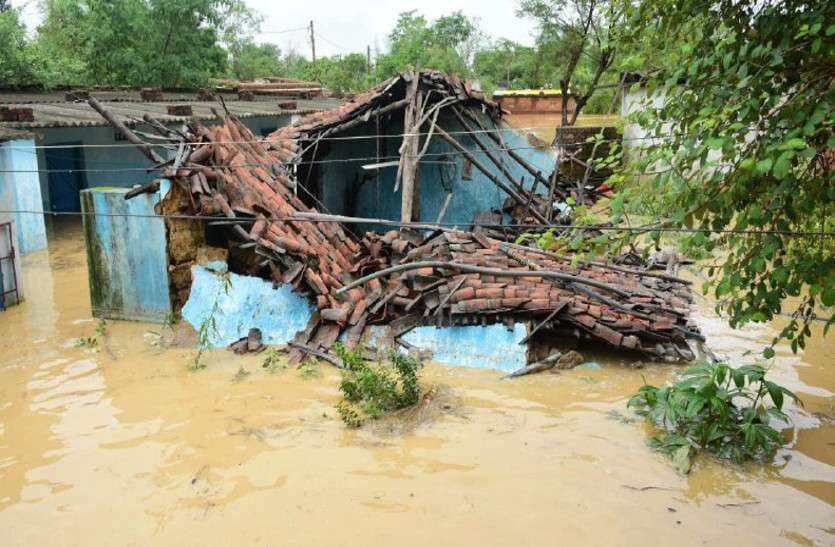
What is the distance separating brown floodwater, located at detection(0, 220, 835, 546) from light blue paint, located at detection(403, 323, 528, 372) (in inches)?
7.9

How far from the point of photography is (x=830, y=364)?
854 cm

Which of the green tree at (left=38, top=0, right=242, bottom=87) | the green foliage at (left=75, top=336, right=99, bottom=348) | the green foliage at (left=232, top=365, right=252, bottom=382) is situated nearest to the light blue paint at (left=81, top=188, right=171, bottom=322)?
the green foliage at (left=75, top=336, right=99, bottom=348)

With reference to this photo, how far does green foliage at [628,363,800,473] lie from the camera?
617 centimetres

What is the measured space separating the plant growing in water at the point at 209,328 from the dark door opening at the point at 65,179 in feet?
36.1

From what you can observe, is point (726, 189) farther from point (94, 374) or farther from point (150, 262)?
point (150, 262)

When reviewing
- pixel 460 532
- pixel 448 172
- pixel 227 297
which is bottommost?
pixel 460 532

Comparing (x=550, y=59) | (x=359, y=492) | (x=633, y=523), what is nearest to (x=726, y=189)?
(x=633, y=523)

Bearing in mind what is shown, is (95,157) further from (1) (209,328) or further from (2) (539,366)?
(2) (539,366)

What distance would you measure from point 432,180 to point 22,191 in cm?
866

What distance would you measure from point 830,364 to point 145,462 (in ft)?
26.7

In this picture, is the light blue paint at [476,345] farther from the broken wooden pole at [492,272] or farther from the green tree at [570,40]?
the green tree at [570,40]

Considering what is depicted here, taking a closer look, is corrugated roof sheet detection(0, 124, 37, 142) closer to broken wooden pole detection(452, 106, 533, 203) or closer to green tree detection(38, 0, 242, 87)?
broken wooden pole detection(452, 106, 533, 203)

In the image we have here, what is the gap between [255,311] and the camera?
9.09 metres

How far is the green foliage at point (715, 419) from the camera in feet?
20.2
